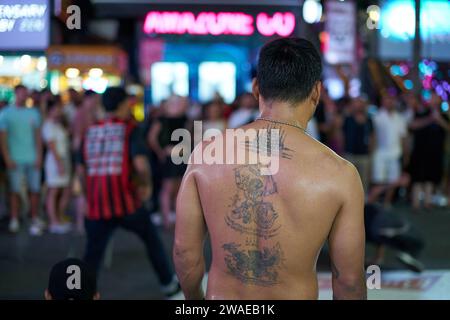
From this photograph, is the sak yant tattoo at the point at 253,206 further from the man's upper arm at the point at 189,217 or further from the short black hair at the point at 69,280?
the short black hair at the point at 69,280

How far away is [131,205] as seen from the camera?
630cm

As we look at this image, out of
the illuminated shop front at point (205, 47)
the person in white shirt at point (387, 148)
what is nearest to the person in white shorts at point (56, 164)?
the person in white shirt at point (387, 148)

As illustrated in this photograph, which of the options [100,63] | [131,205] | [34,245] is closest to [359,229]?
[131,205]

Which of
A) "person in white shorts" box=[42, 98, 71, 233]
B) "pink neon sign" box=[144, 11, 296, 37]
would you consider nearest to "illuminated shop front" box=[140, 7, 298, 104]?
"pink neon sign" box=[144, 11, 296, 37]

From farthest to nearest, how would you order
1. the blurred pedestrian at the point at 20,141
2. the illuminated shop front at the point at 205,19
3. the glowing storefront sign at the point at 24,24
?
the illuminated shop front at the point at 205,19
the blurred pedestrian at the point at 20,141
the glowing storefront sign at the point at 24,24

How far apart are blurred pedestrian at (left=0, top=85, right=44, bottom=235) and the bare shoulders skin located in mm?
7473

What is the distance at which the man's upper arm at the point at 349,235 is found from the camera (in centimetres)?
273

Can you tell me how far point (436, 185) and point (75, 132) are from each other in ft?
21.3

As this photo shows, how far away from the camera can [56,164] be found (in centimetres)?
1014

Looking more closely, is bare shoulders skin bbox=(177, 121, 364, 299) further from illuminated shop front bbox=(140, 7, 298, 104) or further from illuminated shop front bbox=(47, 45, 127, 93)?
illuminated shop front bbox=(140, 7, 298, 104)

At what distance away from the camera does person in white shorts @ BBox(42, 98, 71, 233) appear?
10.0 metres

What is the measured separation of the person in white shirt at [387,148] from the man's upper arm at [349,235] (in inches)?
375

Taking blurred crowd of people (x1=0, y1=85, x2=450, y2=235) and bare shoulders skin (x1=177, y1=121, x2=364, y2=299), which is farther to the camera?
blurred crowd of people (x1=0, y1=85, x2=450, y2=235)

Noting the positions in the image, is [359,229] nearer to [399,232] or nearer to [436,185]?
[399,232]
